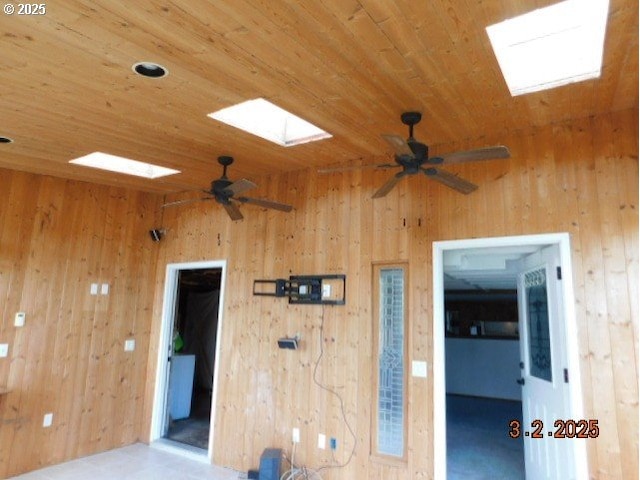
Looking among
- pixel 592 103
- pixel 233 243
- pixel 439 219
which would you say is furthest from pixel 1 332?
pixel 592 103

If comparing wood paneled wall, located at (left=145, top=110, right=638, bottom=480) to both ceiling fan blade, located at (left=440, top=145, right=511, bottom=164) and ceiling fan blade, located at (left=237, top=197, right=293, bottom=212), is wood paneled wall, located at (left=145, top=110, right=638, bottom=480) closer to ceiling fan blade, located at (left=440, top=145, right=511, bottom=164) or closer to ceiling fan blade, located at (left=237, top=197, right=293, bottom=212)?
ceiling fan blade, located at (left=237, top=197, right=293, bottom=212)

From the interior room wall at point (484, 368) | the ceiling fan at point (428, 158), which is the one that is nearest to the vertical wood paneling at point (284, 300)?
the ceiling fan at point (428, 158)

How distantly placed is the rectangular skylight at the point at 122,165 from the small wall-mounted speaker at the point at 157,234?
3.11 ft

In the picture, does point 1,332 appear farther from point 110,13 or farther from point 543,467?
point 543,467

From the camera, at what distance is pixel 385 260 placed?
391 cm

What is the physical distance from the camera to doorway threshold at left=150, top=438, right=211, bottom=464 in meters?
4.71

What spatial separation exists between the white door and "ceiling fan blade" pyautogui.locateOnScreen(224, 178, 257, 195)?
254 centimetres

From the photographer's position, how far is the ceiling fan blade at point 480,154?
256 cm

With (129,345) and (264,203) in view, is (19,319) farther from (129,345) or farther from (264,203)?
(264,203)

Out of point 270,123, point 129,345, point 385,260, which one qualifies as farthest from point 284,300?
point 129,345

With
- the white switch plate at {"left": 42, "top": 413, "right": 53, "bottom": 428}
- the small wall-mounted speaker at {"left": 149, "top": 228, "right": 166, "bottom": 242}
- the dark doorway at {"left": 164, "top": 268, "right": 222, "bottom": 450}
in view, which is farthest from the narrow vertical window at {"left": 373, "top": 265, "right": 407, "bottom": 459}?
the white switch plate at {"left": 42, "top": 413, "right": 53, "bottom": 428}

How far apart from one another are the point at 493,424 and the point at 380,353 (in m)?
4.34

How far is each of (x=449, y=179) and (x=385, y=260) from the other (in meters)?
1.18
